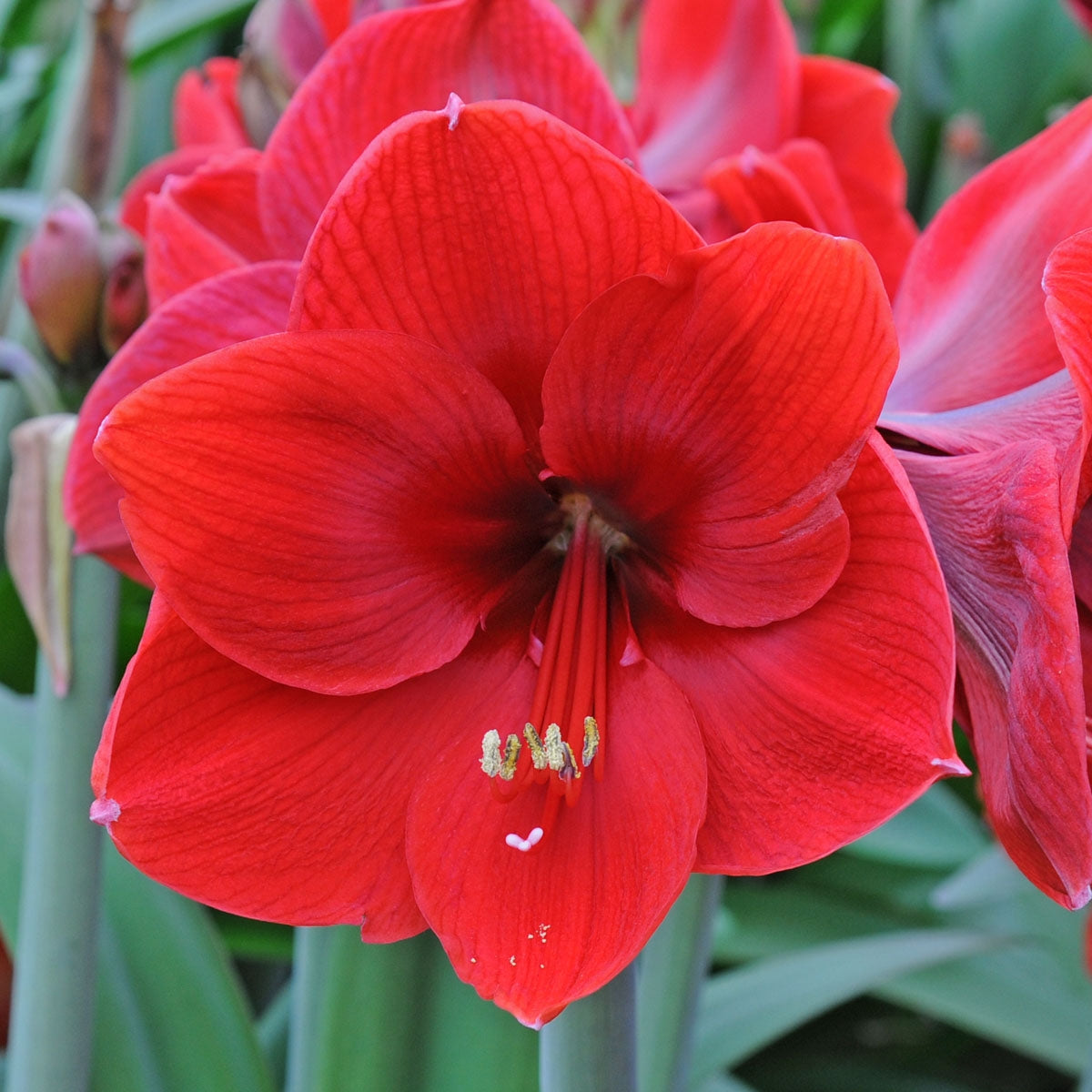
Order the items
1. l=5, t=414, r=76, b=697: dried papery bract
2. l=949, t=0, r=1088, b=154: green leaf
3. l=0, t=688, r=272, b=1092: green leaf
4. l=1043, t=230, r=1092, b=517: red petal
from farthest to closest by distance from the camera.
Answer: l=949, t=0, r=1088, b=154: green leaf
l=0, t=688, r=272, b=1092: green leaf
l=5, t=414, r=76, b=697: dried papery bract
l=1043, t=230, r=1092, b=517: red petal

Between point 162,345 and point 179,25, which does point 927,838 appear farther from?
point 179,25

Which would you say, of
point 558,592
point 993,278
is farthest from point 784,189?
point 558,592

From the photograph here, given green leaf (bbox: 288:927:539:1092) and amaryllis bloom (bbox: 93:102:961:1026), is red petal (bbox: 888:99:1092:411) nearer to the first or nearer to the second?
amaryllis bloom (bbox: 93:102:961:1026)

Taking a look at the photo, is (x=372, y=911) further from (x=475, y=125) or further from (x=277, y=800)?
(x=475, y=125)

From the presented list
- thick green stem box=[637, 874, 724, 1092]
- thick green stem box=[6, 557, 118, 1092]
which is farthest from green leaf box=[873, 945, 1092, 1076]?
thick green stem box=[6, 557, 118, 1092]

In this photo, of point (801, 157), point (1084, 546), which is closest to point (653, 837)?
point (1084, 546)

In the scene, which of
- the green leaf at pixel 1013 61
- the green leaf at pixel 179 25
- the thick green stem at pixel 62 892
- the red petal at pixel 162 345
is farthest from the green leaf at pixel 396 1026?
the green leaf at pixel 1013 61
